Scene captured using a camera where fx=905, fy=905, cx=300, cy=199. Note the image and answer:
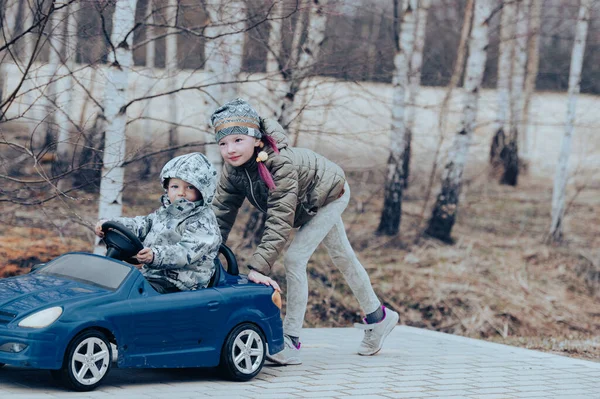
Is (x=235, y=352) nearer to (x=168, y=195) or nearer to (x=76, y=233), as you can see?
(x=168, y=195)

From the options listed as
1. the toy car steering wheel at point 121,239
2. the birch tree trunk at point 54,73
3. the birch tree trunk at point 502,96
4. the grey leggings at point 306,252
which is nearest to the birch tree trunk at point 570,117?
the birch tree trunk at point 502,96

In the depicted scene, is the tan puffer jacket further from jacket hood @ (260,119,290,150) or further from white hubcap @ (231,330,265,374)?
white hubcap @ (231,330,265,374)

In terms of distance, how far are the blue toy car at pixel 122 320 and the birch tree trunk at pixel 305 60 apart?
3.65m

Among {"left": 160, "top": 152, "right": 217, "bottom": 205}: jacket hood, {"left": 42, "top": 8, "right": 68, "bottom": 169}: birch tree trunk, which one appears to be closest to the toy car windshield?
{"left": 160, "top": 152, "right": 217, "bottom": 205}: jacket hood

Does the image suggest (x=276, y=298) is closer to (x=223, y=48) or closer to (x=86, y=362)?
(x=86, y=362)

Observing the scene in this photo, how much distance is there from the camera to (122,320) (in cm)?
558

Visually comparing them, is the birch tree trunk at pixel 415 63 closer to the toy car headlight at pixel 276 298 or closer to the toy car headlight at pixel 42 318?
the toy car headlight at pixel 276 298

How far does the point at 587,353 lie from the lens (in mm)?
8883

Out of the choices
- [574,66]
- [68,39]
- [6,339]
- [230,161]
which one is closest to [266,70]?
[68,39]

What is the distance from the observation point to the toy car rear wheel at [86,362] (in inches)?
210

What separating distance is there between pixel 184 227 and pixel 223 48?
340cm

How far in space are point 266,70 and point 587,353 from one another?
4.64m

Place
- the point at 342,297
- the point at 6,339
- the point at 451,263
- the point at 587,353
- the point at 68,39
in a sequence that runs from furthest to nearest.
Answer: the point at 451,263
the point at 342,297
the point at 587,353
the point at 68,39
the point at 6,339

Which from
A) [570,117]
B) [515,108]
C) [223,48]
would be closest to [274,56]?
[223,48]
